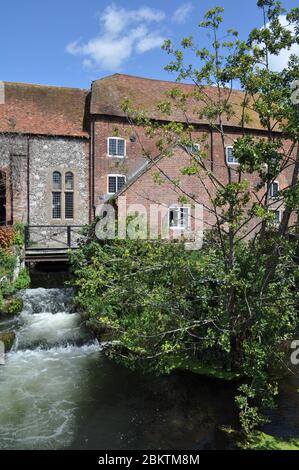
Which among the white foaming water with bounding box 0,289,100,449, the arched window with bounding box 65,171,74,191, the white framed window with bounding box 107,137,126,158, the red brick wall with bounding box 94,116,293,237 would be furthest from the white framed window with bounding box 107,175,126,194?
the white foaming water with bounding box 0,289,100,449

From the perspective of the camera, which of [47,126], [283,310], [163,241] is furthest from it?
[47,126]

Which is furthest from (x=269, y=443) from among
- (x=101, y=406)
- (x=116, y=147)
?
(x=116, y=147)

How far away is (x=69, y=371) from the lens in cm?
1195

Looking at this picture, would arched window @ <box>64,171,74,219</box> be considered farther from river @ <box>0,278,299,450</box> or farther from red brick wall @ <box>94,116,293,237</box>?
river @ <box>0,278,299,450</box>

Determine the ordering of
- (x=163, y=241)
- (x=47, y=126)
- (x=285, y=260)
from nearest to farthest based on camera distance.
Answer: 1. (x=285, y=260)
2. (x=163, y=241)
3. (x=47, y=126)

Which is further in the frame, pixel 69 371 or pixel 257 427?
pixel 69 371

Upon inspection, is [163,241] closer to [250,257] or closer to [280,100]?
[250,257]

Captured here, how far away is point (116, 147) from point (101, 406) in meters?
19.2

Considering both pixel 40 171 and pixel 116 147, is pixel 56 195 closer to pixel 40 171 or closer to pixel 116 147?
pixel 40 171

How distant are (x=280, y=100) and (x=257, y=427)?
20.6 feet

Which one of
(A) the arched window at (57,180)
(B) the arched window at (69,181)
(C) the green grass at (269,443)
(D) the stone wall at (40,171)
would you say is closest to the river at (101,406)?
(C) the green grass at (269,443)

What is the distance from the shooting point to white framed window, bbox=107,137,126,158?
26277 millimetres

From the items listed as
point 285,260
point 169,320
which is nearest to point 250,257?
point 285,260

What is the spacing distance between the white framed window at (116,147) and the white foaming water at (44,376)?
37.1ft
